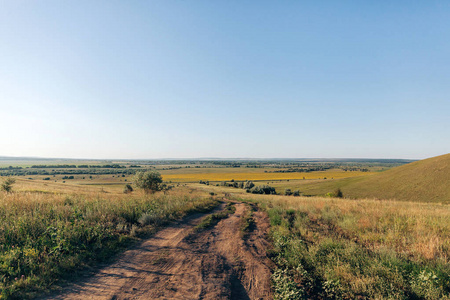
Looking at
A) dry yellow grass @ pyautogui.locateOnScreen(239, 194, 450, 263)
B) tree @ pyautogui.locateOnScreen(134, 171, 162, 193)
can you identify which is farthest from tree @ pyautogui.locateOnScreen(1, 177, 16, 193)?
dry yellow grass @ pyautogui.locateOnScreen(239, 194, 450, 263)

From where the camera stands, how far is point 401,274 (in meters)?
5.48

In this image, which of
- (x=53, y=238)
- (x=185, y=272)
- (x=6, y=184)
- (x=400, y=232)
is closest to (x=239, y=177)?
(x=6, y=184)

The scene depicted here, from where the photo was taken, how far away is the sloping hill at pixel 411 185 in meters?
43.4

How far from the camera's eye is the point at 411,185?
4894cm

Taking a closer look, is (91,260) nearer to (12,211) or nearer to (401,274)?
(12,211)

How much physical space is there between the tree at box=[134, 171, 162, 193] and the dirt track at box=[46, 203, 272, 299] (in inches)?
796

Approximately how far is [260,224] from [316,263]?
5671 millimetres

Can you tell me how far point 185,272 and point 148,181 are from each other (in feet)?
78.6

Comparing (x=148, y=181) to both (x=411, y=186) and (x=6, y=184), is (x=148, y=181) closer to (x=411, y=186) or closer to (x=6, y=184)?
(x=6, y=184)

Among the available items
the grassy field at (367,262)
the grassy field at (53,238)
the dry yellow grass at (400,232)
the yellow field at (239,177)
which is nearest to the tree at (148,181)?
the grassy field at (53,238)

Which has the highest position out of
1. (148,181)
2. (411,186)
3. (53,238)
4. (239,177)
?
(53,238)

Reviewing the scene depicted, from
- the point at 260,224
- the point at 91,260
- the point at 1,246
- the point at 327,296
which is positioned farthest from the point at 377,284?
the point at 1,246

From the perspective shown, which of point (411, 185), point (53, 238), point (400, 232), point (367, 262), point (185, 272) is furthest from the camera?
point (411, 185)

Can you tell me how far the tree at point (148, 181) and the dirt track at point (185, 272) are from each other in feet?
66.3
